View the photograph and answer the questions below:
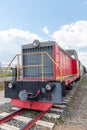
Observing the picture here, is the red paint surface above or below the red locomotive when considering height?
below

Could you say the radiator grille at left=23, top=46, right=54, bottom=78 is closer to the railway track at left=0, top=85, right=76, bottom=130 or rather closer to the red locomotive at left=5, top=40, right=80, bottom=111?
the red locomotive at left=5, top=40, right=80, bottom=111

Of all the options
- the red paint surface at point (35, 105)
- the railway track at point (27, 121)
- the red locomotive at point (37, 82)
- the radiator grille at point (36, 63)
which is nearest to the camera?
the railway track at point (27, 121)

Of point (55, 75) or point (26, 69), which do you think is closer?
point (55, 75)

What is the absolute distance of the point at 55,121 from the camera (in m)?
4.84

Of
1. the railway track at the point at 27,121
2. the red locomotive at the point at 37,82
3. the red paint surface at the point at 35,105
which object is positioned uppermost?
the red locomotive at the point at 37,82

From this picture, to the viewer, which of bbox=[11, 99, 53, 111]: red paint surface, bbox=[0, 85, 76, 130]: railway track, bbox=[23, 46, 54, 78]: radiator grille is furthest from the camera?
bbox=[23, 46, 54, 78]: radiator grille

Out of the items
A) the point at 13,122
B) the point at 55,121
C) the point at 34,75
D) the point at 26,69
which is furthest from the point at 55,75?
the point at 13,122

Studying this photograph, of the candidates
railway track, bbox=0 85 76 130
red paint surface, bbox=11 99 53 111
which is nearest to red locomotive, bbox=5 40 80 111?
red paint surface, bbox=11 99 53 111

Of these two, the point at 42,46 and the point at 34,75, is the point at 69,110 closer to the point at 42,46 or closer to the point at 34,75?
the point at 34,75

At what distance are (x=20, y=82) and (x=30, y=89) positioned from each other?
0.50 meters

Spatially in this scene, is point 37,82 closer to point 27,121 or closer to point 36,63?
point 36,63

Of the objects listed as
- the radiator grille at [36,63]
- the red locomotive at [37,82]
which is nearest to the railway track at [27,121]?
the red locomotive at [37,82]

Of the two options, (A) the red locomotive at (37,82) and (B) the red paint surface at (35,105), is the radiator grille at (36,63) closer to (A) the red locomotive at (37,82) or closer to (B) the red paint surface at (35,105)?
(A) the red locomotive at (37,82)

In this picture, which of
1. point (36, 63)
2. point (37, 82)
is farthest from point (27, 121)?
point (36, 63)
